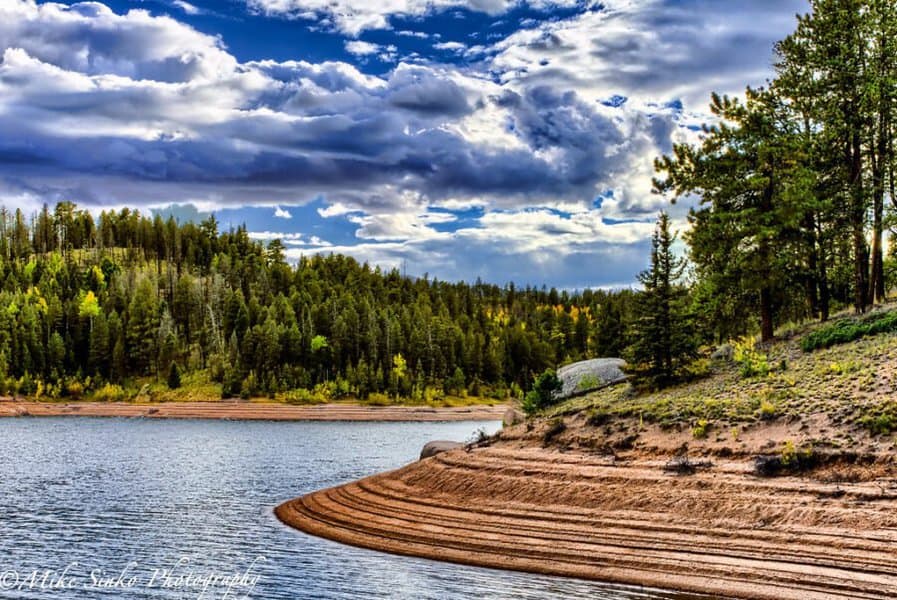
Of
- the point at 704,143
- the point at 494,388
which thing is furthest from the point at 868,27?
the point at 494,388

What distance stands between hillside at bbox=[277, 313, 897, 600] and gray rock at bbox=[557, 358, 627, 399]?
8377mm

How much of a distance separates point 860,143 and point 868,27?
22.3ft

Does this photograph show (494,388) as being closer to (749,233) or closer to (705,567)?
(749,233)

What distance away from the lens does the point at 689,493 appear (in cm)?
2931

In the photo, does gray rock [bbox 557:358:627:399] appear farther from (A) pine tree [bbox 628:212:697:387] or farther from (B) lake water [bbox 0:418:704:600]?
(B) lake water [bbox 0:418:704:600]

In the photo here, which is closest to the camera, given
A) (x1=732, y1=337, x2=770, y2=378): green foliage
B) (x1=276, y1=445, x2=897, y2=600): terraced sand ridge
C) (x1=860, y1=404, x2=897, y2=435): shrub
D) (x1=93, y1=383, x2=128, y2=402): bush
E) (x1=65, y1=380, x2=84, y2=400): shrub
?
(x1=276, y1=445, x2=897, y2=600): terraced sand ridge

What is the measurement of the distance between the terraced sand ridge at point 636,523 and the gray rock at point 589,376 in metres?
13.8

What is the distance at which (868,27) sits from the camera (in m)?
48.3

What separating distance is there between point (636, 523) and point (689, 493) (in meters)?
2.45

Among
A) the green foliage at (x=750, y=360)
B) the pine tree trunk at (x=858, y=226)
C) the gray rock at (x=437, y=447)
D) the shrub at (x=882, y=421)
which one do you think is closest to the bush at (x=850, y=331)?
the green foliage at (x=750, y=360)

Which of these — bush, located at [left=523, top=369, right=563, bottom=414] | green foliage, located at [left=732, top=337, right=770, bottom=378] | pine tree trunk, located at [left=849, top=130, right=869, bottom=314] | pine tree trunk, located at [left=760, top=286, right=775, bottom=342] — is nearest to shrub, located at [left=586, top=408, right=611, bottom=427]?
green foliage, located at [left=732, top=337, right=770, bottom=378]

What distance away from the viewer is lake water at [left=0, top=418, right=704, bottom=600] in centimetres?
2469

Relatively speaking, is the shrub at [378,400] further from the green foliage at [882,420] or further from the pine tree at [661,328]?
the green foliage at [882,420]

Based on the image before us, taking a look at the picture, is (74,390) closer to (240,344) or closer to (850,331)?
(240,344)
